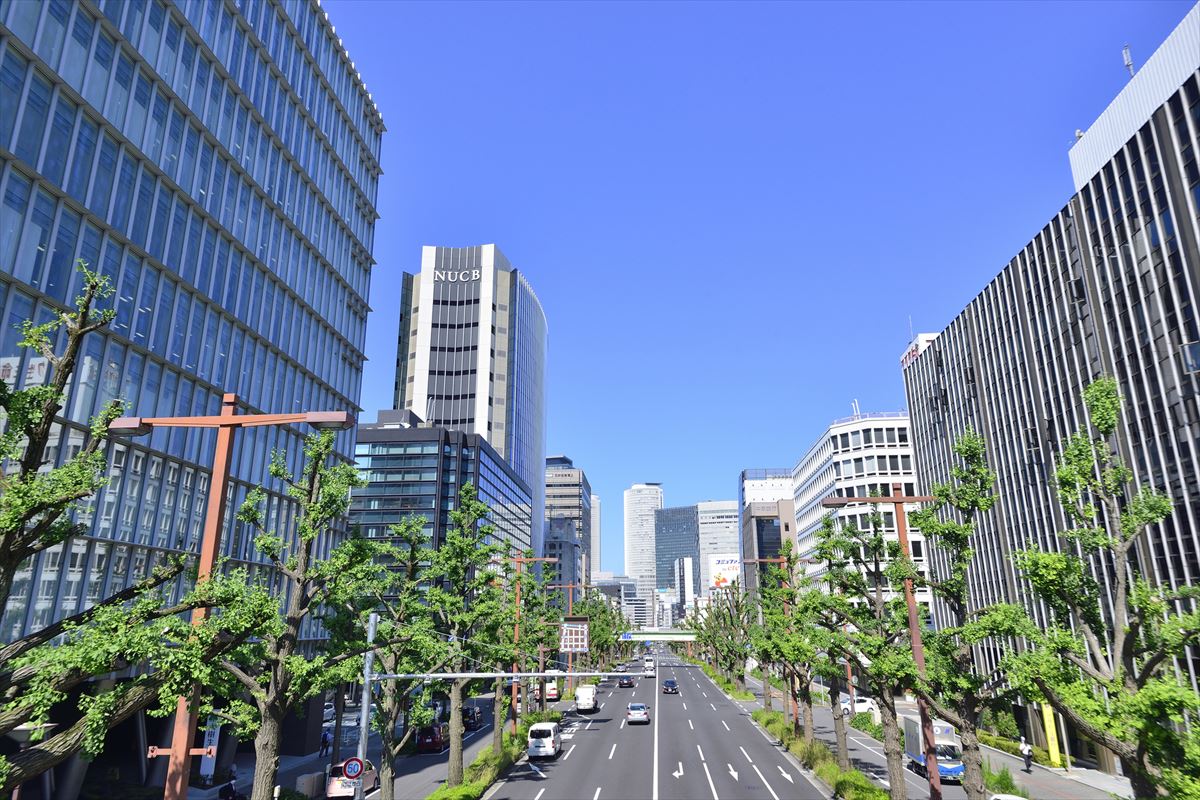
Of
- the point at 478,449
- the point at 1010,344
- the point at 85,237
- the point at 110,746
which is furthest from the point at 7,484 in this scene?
the point at 478,449

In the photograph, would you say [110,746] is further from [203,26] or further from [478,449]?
[478,449]

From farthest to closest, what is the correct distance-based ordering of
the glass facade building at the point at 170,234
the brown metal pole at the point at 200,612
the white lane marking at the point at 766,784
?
the white lane marking at the point at 766,784 → the glass facade building at the point at 170,234 → the brown metal pole at the point at 200,612

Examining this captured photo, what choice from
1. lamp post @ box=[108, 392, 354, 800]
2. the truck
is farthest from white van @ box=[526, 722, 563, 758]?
lamp post @ box=[108, 392, 354, 800]

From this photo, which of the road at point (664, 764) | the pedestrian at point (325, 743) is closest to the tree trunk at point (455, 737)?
the road at point (664, 764)

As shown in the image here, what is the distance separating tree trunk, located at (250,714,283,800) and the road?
14.1 metres

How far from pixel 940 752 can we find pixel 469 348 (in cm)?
11632

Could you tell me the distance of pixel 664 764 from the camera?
38.4 m

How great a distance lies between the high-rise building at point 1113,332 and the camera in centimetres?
3148

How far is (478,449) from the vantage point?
10088 cm

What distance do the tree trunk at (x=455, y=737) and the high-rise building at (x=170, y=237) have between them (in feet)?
44.4

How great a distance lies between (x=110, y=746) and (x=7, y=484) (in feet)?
103

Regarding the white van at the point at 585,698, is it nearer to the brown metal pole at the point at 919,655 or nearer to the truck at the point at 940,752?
the truck at the point at 940,752

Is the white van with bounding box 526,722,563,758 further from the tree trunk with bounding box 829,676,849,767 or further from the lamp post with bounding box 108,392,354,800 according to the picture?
the lamp post with bounding box 108,392,354,800

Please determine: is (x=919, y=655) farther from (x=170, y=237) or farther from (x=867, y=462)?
(x=867, y=462)
